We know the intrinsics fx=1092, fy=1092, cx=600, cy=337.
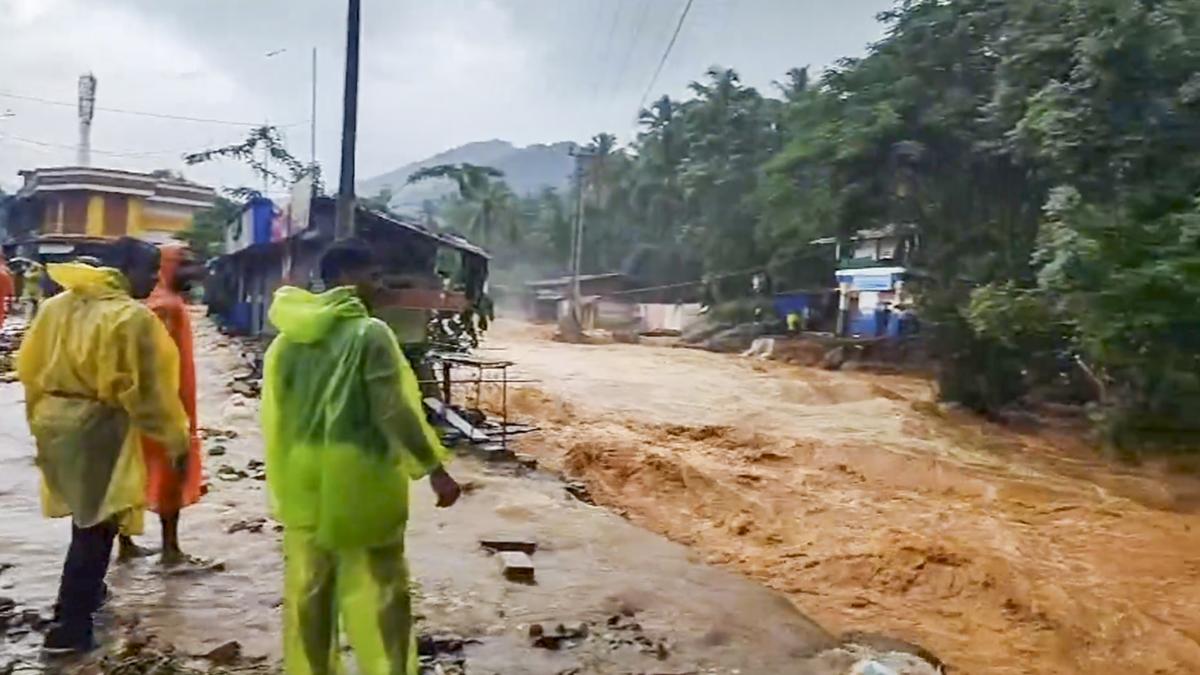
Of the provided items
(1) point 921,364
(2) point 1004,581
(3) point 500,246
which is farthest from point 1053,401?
(3) point 500,246

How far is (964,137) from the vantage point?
876 inches

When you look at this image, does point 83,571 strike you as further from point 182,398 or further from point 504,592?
point 504,592

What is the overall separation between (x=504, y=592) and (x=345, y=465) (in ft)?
8.93

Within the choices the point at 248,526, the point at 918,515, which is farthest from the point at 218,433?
the point at 918,515

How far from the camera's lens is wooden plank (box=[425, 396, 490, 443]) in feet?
39.4

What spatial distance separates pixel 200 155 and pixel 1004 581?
28.7m

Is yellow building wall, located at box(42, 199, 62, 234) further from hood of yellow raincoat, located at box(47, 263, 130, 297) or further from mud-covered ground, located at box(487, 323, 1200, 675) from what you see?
hood of yellow raincoat, located at box(47, 263, 130, 297)

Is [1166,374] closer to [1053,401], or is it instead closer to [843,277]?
[1053,401]

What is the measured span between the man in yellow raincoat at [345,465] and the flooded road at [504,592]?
1198 mm

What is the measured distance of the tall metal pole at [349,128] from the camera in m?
13.2

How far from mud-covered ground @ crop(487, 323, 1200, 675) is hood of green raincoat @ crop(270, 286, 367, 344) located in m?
4.12

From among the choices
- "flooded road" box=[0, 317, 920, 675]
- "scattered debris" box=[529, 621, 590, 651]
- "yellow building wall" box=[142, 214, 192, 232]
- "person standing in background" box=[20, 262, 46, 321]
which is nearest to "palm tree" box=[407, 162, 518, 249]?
"yellow building wall" box=[142, 214, 192, 232]

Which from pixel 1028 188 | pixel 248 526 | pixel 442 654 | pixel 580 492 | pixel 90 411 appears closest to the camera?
pixel 90 411

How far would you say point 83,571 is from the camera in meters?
4.50
